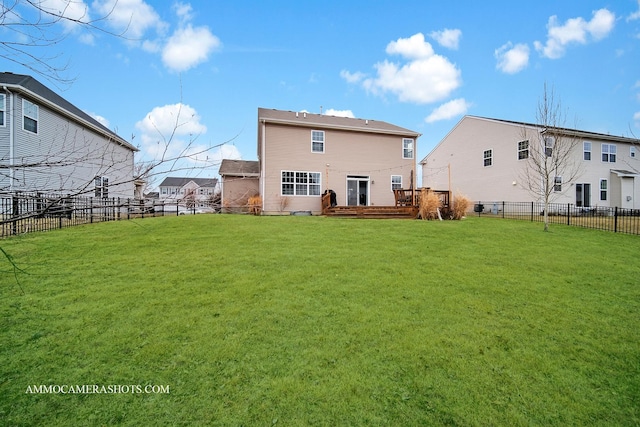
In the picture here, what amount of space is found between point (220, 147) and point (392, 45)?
19376 millimetres

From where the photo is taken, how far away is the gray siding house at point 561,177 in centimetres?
2062

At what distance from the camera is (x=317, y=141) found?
1911 centimetres

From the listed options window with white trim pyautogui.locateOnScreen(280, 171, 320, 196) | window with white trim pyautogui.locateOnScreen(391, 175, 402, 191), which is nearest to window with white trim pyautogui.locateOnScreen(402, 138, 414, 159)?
window with white trim pyautogui.locateOnScreen(391, 175, 402, 191)

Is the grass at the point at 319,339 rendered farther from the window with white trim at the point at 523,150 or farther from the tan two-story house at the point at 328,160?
the window with white trim at the point at 523,150

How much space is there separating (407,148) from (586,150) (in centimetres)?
1353

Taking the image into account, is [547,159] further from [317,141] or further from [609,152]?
[317,141]

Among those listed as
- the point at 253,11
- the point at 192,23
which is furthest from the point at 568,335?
the point at 253,11

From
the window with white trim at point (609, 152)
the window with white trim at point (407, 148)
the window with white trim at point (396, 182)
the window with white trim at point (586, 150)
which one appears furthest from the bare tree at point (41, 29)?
the window with white trim at point (609, 152)

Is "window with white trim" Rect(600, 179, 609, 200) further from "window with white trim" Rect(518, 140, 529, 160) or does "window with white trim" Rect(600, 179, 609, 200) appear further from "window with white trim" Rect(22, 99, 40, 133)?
"window with white trim" Rect(22, 99, 40, 133)

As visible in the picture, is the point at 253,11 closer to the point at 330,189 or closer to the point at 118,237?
the point at 118,237

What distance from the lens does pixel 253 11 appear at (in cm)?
945

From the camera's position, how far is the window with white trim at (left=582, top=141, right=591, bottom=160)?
21333 mm

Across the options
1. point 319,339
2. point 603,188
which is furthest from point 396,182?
point 319,339

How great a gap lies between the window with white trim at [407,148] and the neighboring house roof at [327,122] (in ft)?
1.31
